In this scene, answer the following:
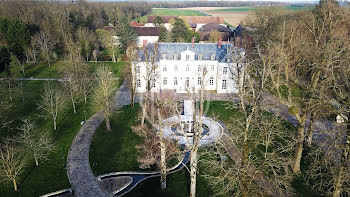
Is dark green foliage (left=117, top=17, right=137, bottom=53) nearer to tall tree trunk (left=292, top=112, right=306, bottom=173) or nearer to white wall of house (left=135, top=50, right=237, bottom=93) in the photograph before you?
white wall of house (left=135, top=50, right=237, bottom=93)

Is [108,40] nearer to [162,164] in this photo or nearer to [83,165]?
[83,165]

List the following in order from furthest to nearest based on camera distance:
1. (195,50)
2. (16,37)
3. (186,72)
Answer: (16,37)
(195,50)
(186,72)

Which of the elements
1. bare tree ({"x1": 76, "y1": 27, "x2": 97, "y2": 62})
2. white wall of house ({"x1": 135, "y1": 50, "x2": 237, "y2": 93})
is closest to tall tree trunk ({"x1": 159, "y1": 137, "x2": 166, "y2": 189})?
white wall of house ({"x1": 135, "y1": 50, "x2": 237, "y2": 93})

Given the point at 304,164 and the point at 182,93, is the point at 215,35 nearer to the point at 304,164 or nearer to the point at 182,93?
the point at 182,93

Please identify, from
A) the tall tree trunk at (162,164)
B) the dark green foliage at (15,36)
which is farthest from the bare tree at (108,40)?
the tall tree trunk at (162,164)

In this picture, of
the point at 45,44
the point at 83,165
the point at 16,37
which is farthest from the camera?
the point at 16,37

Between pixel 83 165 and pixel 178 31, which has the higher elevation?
pixel 178 31

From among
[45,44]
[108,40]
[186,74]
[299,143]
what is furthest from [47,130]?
[108,40]

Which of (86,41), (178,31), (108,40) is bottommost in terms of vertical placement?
(108,40)
